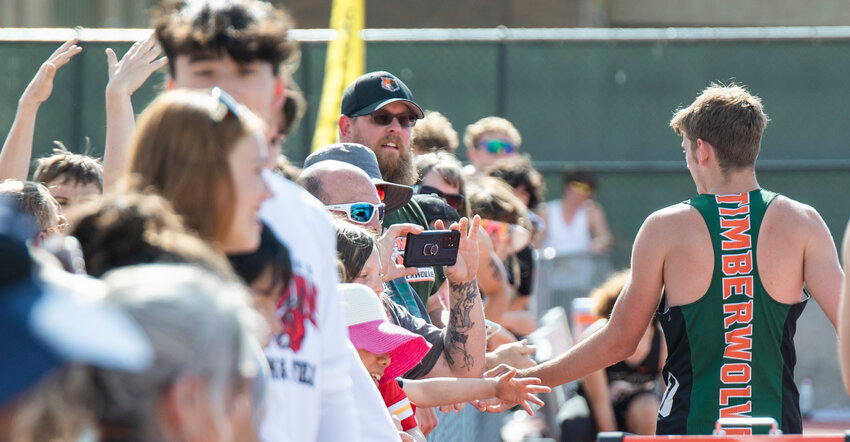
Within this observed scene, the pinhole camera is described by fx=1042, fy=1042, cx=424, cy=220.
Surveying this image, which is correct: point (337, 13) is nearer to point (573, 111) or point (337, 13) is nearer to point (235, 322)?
point (573, 111)

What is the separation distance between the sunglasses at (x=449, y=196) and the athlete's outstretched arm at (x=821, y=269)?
210 cm

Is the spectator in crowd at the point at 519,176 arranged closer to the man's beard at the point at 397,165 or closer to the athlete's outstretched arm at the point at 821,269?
the man's beard at the point at 397,165

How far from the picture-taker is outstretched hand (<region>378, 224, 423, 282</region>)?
3701 millimetres

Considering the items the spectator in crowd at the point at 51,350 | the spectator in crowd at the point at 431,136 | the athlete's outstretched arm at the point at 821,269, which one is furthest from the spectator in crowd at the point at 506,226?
the spectator in crowd at the point at 51,350

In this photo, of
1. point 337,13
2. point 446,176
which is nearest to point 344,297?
point 446,176

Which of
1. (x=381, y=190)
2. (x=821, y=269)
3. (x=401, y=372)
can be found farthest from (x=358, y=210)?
(x=821, y=269)

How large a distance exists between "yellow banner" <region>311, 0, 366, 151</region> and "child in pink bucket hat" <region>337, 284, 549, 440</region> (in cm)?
564

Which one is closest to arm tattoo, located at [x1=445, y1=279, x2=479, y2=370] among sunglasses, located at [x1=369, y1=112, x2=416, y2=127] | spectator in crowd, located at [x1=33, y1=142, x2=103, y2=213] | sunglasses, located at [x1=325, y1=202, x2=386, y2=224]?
sunglasses, located at [x1=325, y1=202, x2=386, y2=224]

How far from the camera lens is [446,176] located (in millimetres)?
5395

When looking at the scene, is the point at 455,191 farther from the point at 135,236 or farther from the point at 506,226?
the point at 135,236

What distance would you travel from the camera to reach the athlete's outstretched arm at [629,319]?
12.2 feet

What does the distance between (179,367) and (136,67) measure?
8.45 ft

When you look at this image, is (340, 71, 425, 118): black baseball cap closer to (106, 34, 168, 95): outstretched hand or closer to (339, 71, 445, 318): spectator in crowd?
(339, 71, 445, 318): spectator in crowd

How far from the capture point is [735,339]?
356 cm
